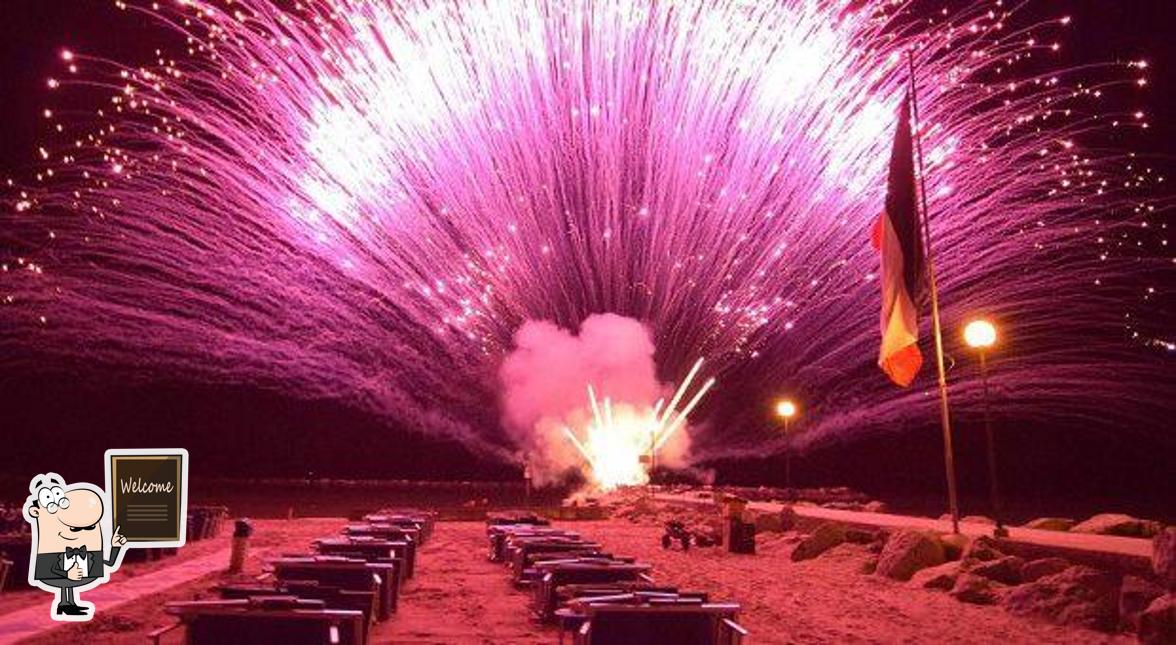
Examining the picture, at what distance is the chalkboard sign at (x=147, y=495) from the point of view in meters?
10.8

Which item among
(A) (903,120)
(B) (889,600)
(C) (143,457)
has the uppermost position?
(A) (903,120)

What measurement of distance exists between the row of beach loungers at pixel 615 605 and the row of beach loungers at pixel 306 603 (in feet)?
5.49

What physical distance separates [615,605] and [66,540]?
16.8 ft

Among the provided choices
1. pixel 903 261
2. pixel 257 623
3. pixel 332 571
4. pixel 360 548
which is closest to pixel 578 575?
pixel 332 571

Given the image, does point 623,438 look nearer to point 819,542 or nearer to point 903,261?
point 819,542

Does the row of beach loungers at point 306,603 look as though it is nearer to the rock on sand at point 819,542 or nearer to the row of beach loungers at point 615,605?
the row of beach loungers at point 615,605

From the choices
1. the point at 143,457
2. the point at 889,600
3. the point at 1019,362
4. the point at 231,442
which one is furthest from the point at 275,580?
the point at 231,442

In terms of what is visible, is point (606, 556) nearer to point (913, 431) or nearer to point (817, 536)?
point (817, 536)

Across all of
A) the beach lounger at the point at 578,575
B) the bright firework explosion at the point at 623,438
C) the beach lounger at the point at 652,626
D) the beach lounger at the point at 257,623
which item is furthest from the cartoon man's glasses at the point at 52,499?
the bright firework explosion at the point at 623,438

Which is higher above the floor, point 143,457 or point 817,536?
point 143,457

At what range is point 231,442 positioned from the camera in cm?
10162

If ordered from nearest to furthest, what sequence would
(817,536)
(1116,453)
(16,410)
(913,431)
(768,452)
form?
(817,536) < (1116,453) < (768,452) < (913,431) < (16,410)

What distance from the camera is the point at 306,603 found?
289 inches

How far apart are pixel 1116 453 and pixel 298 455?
74733 mm
